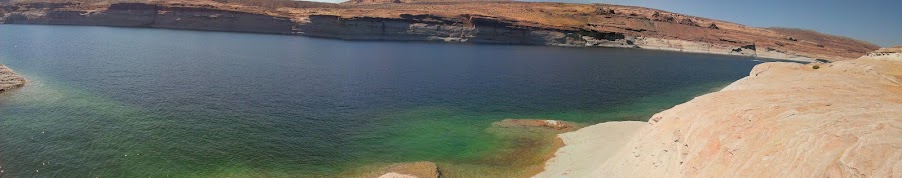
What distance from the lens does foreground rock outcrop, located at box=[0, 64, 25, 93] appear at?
3412 centimetres

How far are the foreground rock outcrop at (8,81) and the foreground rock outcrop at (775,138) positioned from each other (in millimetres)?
42026

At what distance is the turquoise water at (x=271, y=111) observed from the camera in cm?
2103

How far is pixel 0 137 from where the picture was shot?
22469mm

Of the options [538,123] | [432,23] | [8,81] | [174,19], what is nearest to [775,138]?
[538,123]

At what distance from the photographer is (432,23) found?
399 ft

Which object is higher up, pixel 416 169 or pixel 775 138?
pixel 775 138

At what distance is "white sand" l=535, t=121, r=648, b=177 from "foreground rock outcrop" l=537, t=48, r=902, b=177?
727 mm

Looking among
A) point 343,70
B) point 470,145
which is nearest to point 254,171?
point 470,145

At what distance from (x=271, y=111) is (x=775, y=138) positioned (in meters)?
28.3

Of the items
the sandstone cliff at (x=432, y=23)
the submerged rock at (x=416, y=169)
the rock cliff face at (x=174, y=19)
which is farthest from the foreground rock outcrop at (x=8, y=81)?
the rock cliff face at (x=174, y=19)

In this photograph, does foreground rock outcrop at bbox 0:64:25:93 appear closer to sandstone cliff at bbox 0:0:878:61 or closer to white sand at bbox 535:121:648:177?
white sand at bbox 535:121:648:177

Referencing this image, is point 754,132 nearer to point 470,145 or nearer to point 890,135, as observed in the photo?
point 890,135

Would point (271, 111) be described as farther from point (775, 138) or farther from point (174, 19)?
point (174, 19)

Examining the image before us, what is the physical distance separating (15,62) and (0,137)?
36.4 m
